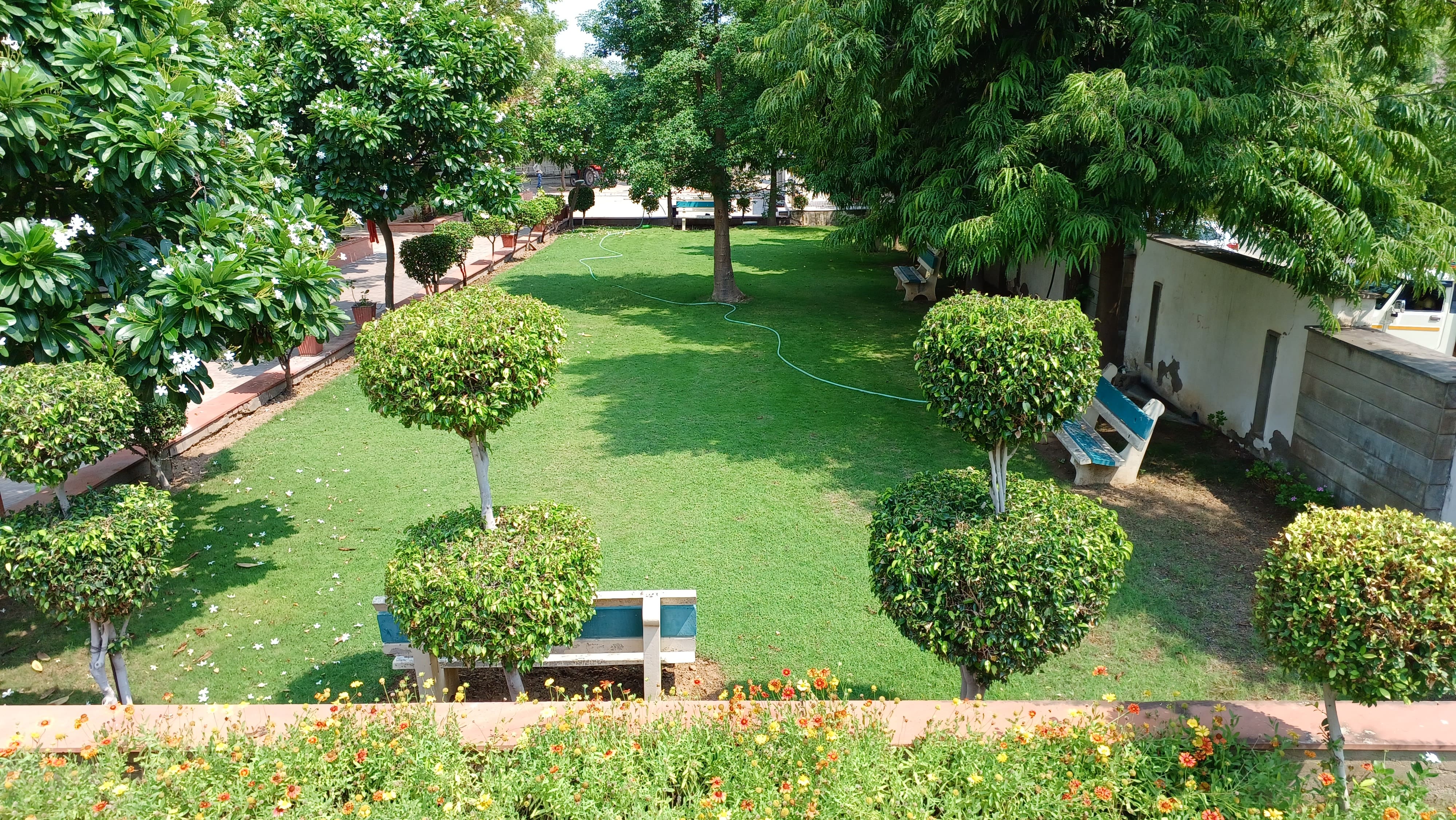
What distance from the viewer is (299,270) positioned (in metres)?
5.33

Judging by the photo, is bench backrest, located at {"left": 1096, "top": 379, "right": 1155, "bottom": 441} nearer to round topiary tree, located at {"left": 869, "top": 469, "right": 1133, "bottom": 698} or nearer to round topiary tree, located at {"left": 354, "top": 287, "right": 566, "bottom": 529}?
round topiary tree, located at {"left": 869, "top": 469, "right": 1133, "bottom": 698}

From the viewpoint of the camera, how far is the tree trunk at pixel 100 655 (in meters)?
4.52

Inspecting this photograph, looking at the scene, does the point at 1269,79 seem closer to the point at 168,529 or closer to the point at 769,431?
the point at 769,431

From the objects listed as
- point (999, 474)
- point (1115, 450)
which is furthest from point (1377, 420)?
point (999, 474)

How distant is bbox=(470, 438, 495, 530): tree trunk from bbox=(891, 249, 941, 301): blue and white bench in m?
12.0

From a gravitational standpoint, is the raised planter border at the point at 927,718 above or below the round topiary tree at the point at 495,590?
below

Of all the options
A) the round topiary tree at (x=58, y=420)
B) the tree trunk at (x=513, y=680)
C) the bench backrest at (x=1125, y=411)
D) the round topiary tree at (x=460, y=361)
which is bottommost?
the tree trunk at (x=513, y=680)

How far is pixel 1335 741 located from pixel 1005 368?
73.4 inches

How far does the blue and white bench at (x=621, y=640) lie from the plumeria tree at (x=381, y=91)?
22.7 feet

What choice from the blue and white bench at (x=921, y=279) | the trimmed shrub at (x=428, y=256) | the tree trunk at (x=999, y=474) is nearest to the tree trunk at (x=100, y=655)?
the tree trunk at (x=999, y=474)

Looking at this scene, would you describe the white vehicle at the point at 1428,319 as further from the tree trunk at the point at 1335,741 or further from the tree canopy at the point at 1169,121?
the tree trunk at the point at 1335,741

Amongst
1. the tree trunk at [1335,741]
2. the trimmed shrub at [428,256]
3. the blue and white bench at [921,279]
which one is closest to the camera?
the tree trunk at [1335,741]

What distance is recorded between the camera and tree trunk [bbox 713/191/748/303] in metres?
15.3

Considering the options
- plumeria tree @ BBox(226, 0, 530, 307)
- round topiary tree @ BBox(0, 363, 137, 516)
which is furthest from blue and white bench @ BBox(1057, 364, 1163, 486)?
plumeria tree @ BBox(226, 0, 530, 307)
